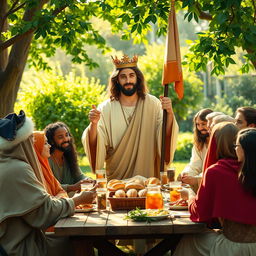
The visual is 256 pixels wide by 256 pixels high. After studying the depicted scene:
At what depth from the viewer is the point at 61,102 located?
13.4m

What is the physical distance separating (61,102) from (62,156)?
23.8 feet

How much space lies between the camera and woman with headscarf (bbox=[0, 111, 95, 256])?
4082 millimetres

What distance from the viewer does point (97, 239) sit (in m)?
4.47

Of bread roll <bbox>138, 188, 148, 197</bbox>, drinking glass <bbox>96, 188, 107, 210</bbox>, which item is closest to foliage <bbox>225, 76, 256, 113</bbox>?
bread roll <bbox>138, 188, 148, 197</bbox>

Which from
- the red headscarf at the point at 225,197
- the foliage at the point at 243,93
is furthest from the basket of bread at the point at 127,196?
the foliage at the point at 243,93

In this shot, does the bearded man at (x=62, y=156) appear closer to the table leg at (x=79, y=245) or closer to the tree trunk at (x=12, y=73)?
the table leg at (x=79, y=245)

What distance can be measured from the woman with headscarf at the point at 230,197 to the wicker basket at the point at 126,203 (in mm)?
656

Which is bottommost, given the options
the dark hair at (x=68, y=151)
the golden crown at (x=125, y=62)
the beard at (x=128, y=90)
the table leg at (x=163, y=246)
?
the table leg at (x=163, y=246)

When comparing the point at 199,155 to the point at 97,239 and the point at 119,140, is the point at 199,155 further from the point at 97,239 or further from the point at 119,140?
the point at 97,239

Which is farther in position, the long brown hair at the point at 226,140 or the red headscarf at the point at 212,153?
the red headscarf at the point at 212,153

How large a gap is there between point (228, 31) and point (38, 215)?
275 centimetres

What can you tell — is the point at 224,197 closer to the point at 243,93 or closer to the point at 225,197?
the point at 225,197

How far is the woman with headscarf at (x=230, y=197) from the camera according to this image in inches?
151

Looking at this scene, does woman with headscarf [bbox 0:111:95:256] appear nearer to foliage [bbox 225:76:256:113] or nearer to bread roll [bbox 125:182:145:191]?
bread roll [bbox 125:182:145:191]
